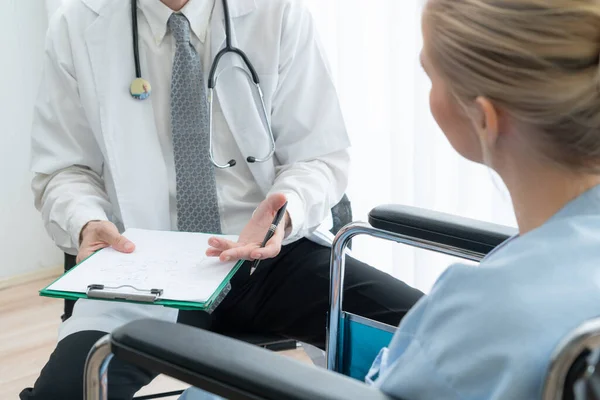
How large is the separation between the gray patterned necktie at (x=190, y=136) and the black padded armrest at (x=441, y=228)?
0.40 m

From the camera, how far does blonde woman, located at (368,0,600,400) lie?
2.00ft

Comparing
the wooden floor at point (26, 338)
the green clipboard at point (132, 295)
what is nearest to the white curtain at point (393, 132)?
the wooden floor at point (26, 338)

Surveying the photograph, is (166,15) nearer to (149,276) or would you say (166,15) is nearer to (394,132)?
(149,276)

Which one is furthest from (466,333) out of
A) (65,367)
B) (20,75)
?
(20,75)

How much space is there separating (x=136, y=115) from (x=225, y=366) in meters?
Result: 0.82

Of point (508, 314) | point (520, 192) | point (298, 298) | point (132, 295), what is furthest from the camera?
point (298, 298)

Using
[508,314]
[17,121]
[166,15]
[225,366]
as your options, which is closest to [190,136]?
[166,15]

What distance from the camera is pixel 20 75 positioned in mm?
2500

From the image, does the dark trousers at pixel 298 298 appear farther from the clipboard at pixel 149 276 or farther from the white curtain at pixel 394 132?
the white curtain at pixel 394 132

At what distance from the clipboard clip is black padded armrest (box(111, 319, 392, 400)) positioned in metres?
0.25

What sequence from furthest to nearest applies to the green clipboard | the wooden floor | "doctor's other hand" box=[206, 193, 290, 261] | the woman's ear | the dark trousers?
the wooden floor → the dark trousers → "doctor's other hand" box=[206, 193, 290, 261] → the green clipboard → the woman's ear

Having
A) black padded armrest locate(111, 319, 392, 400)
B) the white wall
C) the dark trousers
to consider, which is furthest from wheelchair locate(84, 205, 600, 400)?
the white wall

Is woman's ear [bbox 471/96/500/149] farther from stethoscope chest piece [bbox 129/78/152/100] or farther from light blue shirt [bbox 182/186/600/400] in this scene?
stethoscope chest piece [bbox 129/78/152/100]

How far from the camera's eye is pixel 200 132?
1.39 m
